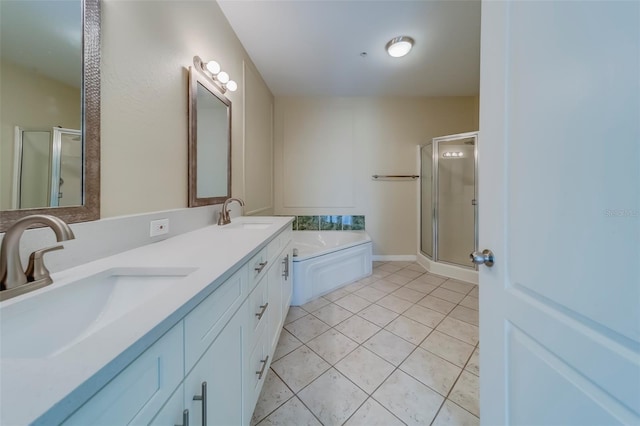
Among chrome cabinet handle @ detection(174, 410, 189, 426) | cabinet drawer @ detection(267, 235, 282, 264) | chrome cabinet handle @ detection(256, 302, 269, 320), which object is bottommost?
chrome cabinet handle @ detection(256, 302, 269, 320)

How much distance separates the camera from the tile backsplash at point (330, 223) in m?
3.54

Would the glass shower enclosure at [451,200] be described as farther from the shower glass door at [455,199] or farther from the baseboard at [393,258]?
the baseboard at [393,258]

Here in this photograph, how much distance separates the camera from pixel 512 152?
67cm

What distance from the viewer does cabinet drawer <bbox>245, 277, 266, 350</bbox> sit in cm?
95

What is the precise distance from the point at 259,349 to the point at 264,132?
2.63 meters

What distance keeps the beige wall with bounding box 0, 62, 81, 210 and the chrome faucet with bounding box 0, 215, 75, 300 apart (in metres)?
0.13

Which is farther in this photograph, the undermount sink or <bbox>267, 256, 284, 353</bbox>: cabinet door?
<bbox>267, 256, 284, 353</bbox>: cabinet door

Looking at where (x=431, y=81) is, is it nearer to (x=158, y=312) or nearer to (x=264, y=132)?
(x=264, y=132)

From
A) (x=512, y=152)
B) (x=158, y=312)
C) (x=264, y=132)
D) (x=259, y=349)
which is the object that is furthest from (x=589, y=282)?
(x=264, y=132)

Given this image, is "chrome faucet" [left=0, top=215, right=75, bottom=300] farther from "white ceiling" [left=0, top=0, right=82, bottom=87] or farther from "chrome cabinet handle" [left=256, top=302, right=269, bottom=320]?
"chrome cabinet handle" [left=256, top=302, right=269, bottom=320]

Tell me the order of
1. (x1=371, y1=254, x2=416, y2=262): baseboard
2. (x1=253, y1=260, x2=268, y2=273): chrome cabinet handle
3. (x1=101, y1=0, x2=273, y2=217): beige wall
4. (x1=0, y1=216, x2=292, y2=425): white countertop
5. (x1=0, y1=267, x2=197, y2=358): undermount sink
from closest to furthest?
(x1=0, y1=216, x2=292, y2=425): white countertop, (x1=0, y1=267, x2=197, y2=358): undermount sink, (x1=101, y1=0, x2=273, y2=217): beige wall, (x1=253, y1=260, x2=268, y2=273): chrome cabinet handle, (x1=371, y1=254, x2=416, y2=262): baseboard

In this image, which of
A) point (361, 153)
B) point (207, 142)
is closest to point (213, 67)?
point (207, 142)

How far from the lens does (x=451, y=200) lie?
3270 mm

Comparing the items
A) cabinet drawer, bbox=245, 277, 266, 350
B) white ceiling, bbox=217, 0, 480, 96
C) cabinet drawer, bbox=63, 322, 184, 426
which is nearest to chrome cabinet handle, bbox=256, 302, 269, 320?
cabinet drawer, bbox=245, 277, 266, 350
